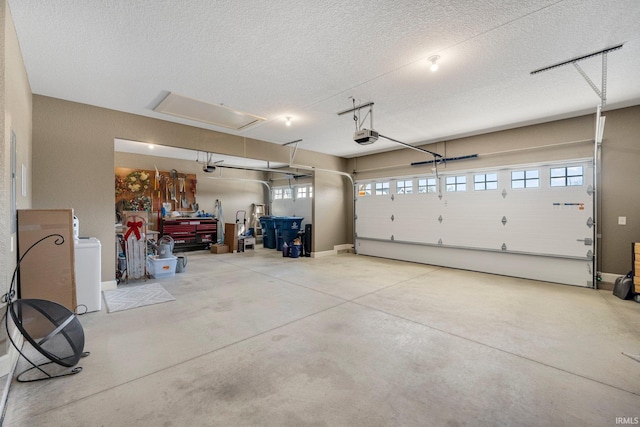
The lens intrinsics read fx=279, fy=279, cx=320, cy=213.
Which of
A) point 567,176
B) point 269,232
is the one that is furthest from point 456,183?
point 269,232

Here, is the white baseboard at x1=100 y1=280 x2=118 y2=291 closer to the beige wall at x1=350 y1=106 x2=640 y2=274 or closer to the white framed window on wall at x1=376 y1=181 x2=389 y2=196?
the white framed window on wall at x1=376 y1=181 x2=389 y2=196

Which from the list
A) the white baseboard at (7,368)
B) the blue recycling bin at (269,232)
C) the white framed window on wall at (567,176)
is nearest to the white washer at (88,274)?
the white baseboard at (7,368)

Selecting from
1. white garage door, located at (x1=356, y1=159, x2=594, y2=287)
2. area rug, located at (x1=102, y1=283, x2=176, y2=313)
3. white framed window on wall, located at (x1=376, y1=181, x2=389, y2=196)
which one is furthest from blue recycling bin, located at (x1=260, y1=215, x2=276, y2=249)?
area rug, located at (x1=102, y1=283, x2=176, y2=313)

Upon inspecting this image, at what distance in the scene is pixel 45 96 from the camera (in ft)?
13.3

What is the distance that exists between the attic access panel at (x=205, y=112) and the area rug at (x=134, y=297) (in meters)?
2.93

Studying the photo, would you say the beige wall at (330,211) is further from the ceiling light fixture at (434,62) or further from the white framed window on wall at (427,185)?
the ceiling light fixture at (434,62)

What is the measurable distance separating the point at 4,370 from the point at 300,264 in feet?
16.6

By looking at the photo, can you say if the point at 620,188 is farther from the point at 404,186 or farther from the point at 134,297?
the point at 134,297

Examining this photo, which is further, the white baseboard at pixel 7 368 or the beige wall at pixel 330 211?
the beige wall at pixel 330 211

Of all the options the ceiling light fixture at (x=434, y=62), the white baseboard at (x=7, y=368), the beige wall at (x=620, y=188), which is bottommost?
the white baseboard at (x=7, y=368)

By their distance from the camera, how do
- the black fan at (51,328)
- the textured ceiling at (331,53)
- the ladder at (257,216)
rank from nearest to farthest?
1. the black fan at (51,328)
2. the textured ceiling at (331,53)
3. the ladder at (257,216)

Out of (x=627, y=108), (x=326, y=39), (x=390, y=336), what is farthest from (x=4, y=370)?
(x=627, y=108)

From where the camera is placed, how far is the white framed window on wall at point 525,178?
17.3 feet

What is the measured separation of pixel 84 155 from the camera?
4.30 m
